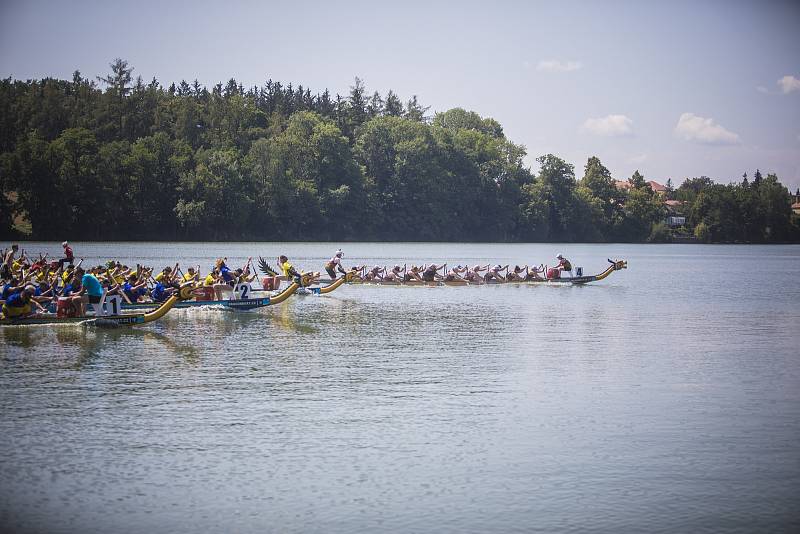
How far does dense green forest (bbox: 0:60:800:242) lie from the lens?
291ft

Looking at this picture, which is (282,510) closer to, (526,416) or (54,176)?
(526,416)

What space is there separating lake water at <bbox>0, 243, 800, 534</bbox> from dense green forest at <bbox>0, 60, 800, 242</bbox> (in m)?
67.7

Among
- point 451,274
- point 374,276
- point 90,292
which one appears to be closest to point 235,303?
point 90,292

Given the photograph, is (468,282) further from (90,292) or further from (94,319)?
(94,319)

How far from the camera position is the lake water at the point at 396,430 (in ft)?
34.6

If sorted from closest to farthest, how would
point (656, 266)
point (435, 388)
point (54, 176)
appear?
point (435, 388) → point (656, 266) → point (54, 176)

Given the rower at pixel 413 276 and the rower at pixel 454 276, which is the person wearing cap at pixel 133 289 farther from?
the rower at pixel 454 276

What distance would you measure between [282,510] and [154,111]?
102m

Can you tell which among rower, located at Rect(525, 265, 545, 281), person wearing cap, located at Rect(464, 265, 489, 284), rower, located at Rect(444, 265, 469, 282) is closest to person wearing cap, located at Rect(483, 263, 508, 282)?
person wearing cap, located at Rect(464, 265, 489, 284)

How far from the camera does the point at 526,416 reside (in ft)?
49.7

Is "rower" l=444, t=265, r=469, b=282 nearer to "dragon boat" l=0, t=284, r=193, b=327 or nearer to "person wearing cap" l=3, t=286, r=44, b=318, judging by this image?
"dragon boat" l=0, t=284, r=193, b=327

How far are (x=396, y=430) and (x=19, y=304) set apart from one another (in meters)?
14.1

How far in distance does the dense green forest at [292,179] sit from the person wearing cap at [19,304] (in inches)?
2583

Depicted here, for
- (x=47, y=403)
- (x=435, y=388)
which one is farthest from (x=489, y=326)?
(x=47, y=403)
